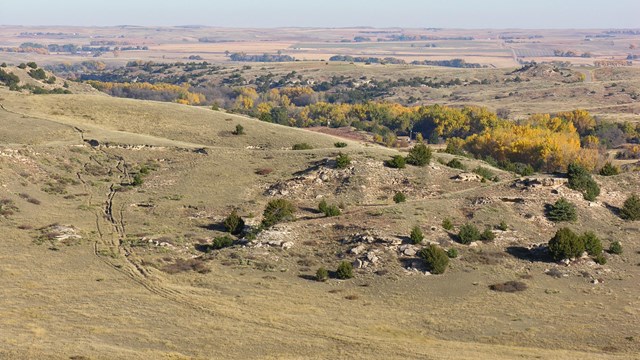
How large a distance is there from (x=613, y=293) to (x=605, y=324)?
6.09 metres

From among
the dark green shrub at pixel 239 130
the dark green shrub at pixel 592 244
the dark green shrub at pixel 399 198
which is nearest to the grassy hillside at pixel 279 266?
the dark green shrub at pixel 399 198

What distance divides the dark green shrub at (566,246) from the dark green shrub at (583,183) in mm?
12592

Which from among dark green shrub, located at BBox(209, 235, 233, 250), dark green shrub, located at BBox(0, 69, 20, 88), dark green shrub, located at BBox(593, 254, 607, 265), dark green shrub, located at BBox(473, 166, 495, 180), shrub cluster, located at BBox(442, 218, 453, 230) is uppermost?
dark green shrub, located at BBox(0, 69, 20, 88)

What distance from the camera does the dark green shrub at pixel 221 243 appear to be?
53938 millimetres

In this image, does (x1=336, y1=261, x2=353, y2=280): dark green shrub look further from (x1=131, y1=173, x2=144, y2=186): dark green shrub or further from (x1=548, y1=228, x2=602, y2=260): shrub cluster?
(x1=131, y1=173, x2=144, y2=186): dark green shrub

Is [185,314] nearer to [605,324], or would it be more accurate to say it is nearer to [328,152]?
[605,324]

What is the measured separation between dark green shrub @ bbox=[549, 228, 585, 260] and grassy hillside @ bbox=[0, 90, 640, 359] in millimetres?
921

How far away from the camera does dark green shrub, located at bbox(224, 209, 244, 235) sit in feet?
192

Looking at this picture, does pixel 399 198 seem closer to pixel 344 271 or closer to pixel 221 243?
pixel 221 243

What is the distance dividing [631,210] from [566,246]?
43.2 ft

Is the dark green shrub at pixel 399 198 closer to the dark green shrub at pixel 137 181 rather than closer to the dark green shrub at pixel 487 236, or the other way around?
the dark green shrub at pixel 487 236

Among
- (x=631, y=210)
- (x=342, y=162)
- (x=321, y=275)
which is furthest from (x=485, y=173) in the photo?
(x=321, y=275)

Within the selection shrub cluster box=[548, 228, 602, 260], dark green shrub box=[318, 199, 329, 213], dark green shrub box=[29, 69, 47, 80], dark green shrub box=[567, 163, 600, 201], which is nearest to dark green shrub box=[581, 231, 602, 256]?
shrub cluster box=[548, 228, 602, 260]

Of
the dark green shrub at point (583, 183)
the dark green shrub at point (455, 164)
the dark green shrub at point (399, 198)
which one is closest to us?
the dark green shrub at point (583, 183)
